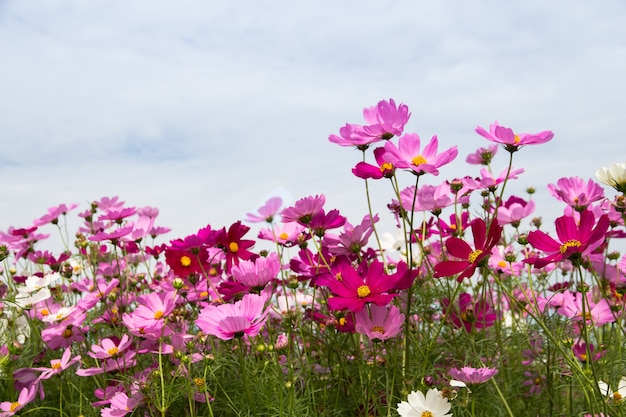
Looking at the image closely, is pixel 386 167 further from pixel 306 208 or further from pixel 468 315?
pixel 468 315

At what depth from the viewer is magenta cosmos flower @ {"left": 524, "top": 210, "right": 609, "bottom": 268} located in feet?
3.24

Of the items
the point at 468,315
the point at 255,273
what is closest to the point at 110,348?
the point at 255,273

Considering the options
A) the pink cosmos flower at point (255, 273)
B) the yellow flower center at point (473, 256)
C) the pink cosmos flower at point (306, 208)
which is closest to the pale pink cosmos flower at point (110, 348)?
the pink cosmos flower at point (255, 273)

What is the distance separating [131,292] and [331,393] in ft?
2.80

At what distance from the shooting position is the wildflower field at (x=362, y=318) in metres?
1.14

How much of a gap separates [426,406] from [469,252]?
0.92ft

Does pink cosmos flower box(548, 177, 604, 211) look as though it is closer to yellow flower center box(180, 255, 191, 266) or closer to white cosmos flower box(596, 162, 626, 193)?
white cosmos flower box(596, 162, 626, 193)

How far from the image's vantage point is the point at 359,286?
3.89 feet

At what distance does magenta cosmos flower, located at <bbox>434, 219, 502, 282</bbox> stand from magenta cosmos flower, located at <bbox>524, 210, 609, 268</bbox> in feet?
0.23

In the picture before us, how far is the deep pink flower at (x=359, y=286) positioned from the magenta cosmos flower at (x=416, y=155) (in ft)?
0.64

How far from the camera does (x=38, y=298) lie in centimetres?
171

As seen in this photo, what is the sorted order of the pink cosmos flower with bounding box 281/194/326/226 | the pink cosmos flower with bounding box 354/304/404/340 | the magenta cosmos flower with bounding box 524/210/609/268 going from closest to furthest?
the magenta cosmos flower with bounding box 524/210/609/268 < the pink cosmos flower with bounding box 354/304/404/340 < the pink cosmos flower with bounding box 281/194/326/226

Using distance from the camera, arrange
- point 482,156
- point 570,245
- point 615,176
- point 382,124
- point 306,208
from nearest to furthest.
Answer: point 570,245 → point 615,176 → point 382,124 → point 306,208 → point 482,156

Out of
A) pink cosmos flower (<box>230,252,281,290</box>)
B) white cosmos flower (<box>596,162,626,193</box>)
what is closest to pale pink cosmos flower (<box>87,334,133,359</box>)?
pink cosmos flower (<box>230,252,281,290</box>)
